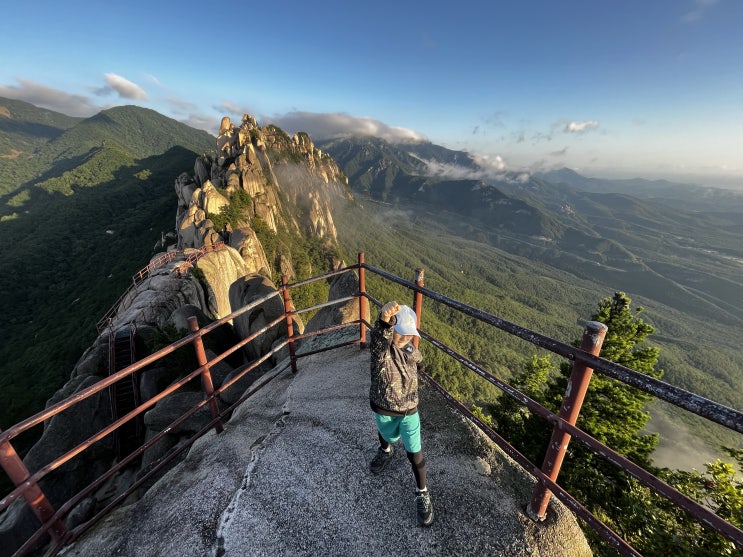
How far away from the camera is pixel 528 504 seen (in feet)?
11.4

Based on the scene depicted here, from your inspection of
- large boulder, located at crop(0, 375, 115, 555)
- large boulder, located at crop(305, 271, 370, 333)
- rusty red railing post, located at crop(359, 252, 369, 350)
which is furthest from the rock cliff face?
rusty red railing post, located at crop(359, 252, 369, 350)

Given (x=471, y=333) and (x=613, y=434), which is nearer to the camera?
(x=613, y=434)

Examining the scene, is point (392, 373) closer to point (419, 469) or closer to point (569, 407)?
point (419, 469)

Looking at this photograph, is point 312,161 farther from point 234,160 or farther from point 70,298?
point 70,298

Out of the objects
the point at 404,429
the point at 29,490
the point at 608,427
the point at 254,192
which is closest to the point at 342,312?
the point at 404,429

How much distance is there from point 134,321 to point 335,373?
15337 millimetres

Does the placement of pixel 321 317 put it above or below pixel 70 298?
above

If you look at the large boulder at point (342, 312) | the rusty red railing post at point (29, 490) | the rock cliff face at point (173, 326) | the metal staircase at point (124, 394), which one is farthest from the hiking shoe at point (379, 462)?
the metal staircase at point (124, 394)

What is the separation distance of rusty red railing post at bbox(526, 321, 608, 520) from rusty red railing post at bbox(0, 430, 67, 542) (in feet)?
14.8

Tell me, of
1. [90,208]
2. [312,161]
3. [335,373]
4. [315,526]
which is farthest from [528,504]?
[312,161]

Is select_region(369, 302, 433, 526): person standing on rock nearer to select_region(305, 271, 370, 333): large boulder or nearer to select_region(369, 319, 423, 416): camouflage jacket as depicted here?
select_region(369, 319, 423, 416): camouflage jacket

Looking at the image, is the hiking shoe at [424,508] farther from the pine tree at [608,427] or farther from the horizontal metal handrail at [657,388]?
the pine tree at [608,427]

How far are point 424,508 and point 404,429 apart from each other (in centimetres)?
78

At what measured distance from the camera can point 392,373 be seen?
11.6 ft
